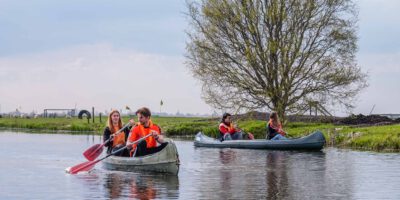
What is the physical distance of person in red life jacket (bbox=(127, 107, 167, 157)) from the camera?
66.5 feet

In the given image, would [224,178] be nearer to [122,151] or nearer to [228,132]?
[122,151]

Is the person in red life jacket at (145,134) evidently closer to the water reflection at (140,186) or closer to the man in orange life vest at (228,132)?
the water reflection at (140,186)

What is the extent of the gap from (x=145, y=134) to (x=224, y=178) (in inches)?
95.9

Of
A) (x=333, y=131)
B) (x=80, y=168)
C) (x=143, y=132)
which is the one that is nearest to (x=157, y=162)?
(x=143, y=132)

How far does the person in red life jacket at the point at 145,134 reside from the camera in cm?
2027

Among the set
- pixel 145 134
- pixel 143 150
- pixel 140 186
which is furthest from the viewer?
pixel 143 150

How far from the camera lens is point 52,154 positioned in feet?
95.9

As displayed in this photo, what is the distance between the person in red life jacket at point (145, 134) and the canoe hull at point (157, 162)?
7.8 inches

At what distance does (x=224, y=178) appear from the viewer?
19953 mm

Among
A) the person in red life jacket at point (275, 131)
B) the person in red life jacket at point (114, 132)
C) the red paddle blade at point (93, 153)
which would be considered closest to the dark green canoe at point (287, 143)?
the person in red life jacket at point (275, 131)

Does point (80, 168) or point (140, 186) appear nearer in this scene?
point (140, 186)

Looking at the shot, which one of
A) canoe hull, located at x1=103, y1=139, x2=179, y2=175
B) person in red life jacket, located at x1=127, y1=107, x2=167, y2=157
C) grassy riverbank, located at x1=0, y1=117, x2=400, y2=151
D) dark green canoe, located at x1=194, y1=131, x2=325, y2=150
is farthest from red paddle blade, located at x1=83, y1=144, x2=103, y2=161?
grassy riverbank, located at x1=0, y1=117, x2=400, y2=151

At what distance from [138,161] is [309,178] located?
14.9ft

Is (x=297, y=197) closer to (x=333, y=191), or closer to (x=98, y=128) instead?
(x=333, y=191)
